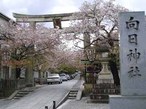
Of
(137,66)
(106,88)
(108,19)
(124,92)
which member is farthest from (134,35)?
(108,19)

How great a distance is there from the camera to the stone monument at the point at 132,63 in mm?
12562

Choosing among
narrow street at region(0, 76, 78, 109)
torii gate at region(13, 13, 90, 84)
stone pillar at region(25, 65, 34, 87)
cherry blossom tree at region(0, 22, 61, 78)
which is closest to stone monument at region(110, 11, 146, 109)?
narrow street at region(0, 76, 78, 109)

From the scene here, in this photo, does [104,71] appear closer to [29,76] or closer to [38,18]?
[29,76]

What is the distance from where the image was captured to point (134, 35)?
43.2ft

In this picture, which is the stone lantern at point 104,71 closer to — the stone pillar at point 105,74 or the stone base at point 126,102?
the stone pillar at point 105,74

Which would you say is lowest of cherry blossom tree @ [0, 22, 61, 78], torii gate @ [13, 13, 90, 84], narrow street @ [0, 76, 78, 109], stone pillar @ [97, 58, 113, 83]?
narrow street @ [0, 76, 78, 109]

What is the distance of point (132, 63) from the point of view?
1308 centimetres

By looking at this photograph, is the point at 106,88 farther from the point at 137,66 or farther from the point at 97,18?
the point at 137,66

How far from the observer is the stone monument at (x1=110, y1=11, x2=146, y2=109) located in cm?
1256

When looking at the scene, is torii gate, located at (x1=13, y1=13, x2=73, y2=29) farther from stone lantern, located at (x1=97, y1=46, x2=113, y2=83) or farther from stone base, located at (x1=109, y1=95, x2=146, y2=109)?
stone base, located at (x1=109, y1=95, x2=146, y2=109)

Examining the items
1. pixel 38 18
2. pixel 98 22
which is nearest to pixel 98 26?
pixel 98 22

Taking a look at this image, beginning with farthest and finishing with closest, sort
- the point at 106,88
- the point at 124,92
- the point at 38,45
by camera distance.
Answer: the point at 38,45
the point at 106,88
the point at 124,92

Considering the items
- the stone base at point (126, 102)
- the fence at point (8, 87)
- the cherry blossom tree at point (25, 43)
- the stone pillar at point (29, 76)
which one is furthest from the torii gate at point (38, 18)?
the stone base at point (126, 102)

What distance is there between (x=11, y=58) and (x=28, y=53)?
1.70m
